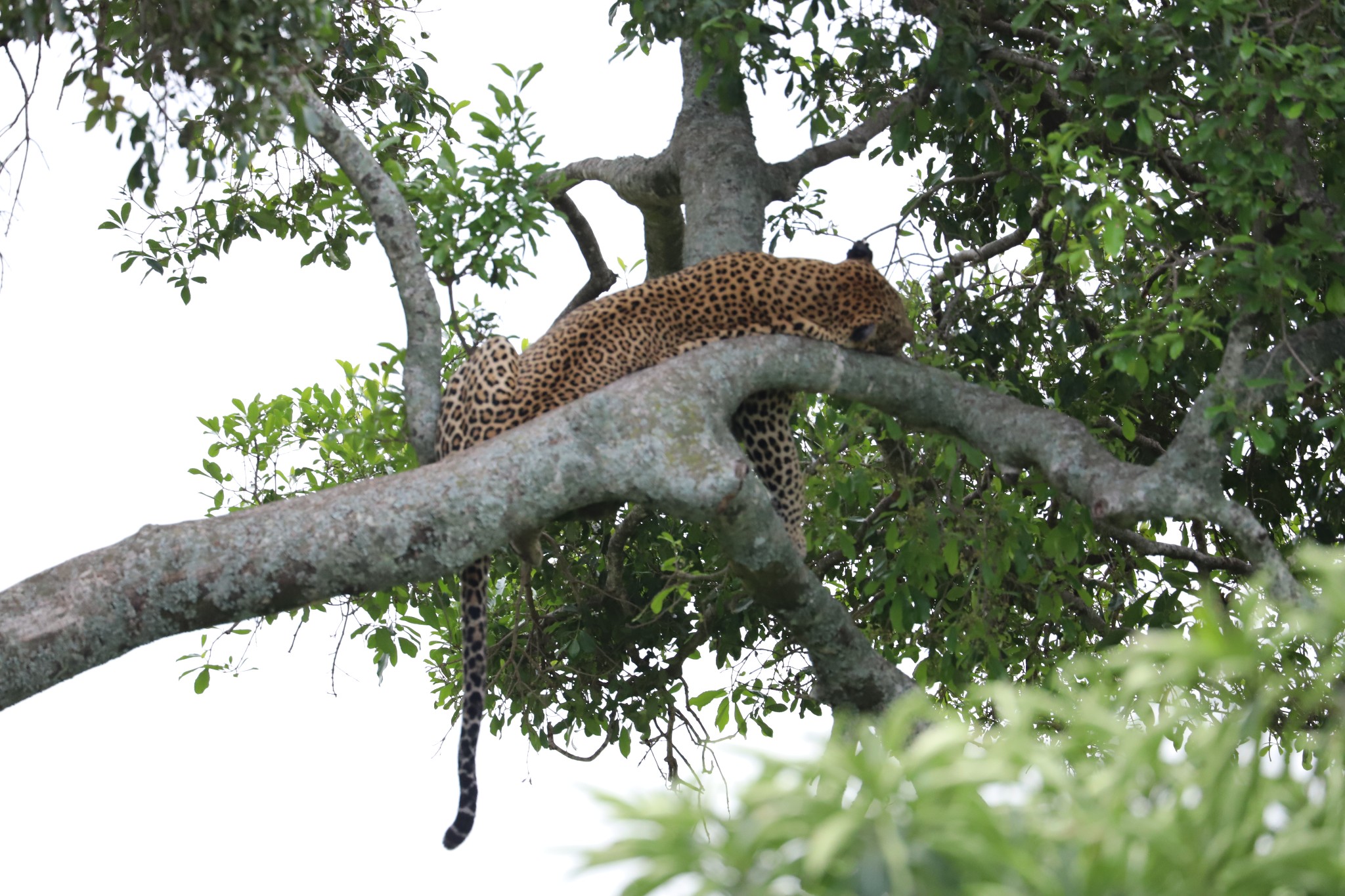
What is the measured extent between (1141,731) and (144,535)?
3347mm

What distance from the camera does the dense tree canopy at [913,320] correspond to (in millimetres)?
5133

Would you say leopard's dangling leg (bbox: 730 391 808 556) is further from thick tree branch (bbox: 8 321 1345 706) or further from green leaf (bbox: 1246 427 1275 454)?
green leaf (bbox: 1246 427 1275 454)

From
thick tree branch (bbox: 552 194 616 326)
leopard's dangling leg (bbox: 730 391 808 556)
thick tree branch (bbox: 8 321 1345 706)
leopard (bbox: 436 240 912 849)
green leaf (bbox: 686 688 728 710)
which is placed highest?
thick tree branch (bbox: 552 194 616 326)

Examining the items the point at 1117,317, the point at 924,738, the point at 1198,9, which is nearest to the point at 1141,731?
the point at 924,738

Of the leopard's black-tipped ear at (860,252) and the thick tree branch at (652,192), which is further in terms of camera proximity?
the thick tree branch at (652,192)

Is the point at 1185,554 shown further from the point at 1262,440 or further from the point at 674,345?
the point at 674,345

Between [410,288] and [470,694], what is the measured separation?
179 centimetres

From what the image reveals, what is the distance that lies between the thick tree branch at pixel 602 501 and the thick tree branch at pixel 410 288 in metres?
1.04

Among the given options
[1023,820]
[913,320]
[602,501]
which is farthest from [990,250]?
[1023,820]

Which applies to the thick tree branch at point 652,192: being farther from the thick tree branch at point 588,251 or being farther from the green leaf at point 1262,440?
the green leaf at point 1262,440

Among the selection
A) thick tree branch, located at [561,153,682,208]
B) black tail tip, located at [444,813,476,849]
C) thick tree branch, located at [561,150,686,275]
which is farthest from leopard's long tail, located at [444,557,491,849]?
thick tree branch, located at [561,153,682,208]

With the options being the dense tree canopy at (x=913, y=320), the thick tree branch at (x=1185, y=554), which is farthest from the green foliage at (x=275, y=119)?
the thick tree branch at (x=1185, y=554)

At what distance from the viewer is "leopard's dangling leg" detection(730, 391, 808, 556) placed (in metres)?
6.49

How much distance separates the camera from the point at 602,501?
5168 mm
